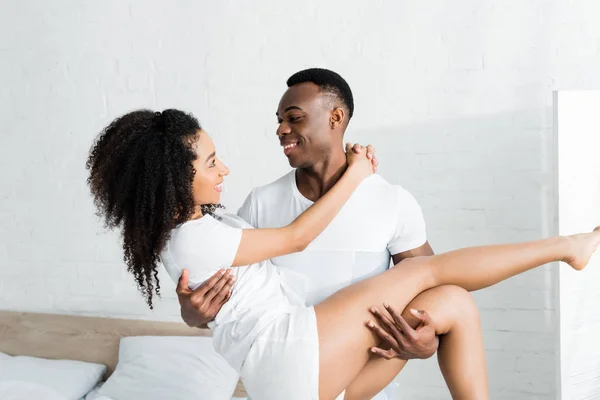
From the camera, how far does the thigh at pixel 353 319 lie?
1500 mm

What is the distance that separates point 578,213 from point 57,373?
2.17m

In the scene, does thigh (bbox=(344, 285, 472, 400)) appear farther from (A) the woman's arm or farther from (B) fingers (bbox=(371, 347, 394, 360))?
(A) the woman's arm

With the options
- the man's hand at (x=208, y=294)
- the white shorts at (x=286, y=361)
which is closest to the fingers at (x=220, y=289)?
the man's hand at (x=208, y=294)

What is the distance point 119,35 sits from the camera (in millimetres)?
3076

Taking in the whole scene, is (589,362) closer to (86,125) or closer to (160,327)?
(160,327)

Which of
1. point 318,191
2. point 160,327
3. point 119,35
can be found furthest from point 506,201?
point 119,35

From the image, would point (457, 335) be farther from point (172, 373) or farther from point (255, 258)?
point (172, 373)

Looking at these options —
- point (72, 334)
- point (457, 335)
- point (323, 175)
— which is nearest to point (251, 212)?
Answer: point (323, 175)

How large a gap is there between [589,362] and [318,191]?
118cm

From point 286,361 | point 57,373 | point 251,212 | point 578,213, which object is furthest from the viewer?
point 57,373

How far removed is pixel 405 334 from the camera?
1496 mm

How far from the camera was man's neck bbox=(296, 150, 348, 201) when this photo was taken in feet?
6.05

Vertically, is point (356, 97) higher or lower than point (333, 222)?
higher

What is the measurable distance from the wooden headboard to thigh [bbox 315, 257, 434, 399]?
4.99 feet
